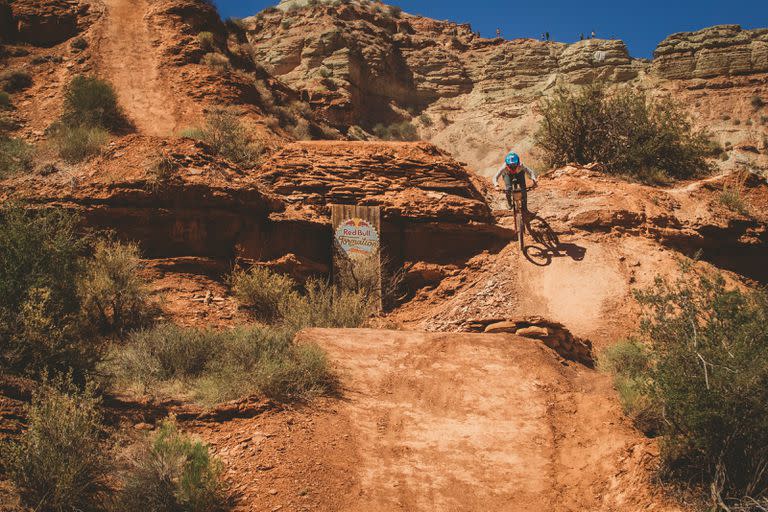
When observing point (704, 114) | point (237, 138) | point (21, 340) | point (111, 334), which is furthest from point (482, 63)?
point (21, 340)

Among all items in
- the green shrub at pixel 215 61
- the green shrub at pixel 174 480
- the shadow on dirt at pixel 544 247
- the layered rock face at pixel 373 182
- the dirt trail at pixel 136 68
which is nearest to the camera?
the green shrub at pixel 174 480

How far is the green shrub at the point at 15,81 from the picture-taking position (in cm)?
1909

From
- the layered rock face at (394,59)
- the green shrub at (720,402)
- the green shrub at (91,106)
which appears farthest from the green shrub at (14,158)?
the layered rock face at (394,59)

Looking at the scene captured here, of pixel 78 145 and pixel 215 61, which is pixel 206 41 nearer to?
pixel 215 61

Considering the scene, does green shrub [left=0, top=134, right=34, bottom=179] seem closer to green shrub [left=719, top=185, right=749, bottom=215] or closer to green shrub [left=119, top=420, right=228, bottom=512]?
green shrub [left=119, top=420, right=228, bottom=512]

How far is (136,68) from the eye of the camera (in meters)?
20.8

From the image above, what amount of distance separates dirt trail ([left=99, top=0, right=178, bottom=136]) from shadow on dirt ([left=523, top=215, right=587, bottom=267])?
35.1 ft

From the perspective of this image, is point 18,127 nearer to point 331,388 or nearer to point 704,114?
point 331,388

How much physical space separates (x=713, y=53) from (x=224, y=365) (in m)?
38.8

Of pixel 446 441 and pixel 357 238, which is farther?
pixel 357 238

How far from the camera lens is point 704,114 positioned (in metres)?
34.5

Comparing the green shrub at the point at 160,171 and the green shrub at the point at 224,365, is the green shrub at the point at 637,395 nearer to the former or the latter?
the green shrub at the point at 224,365

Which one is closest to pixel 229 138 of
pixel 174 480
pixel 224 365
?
pixel 224 365

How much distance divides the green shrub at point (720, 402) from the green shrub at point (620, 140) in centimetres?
1189
